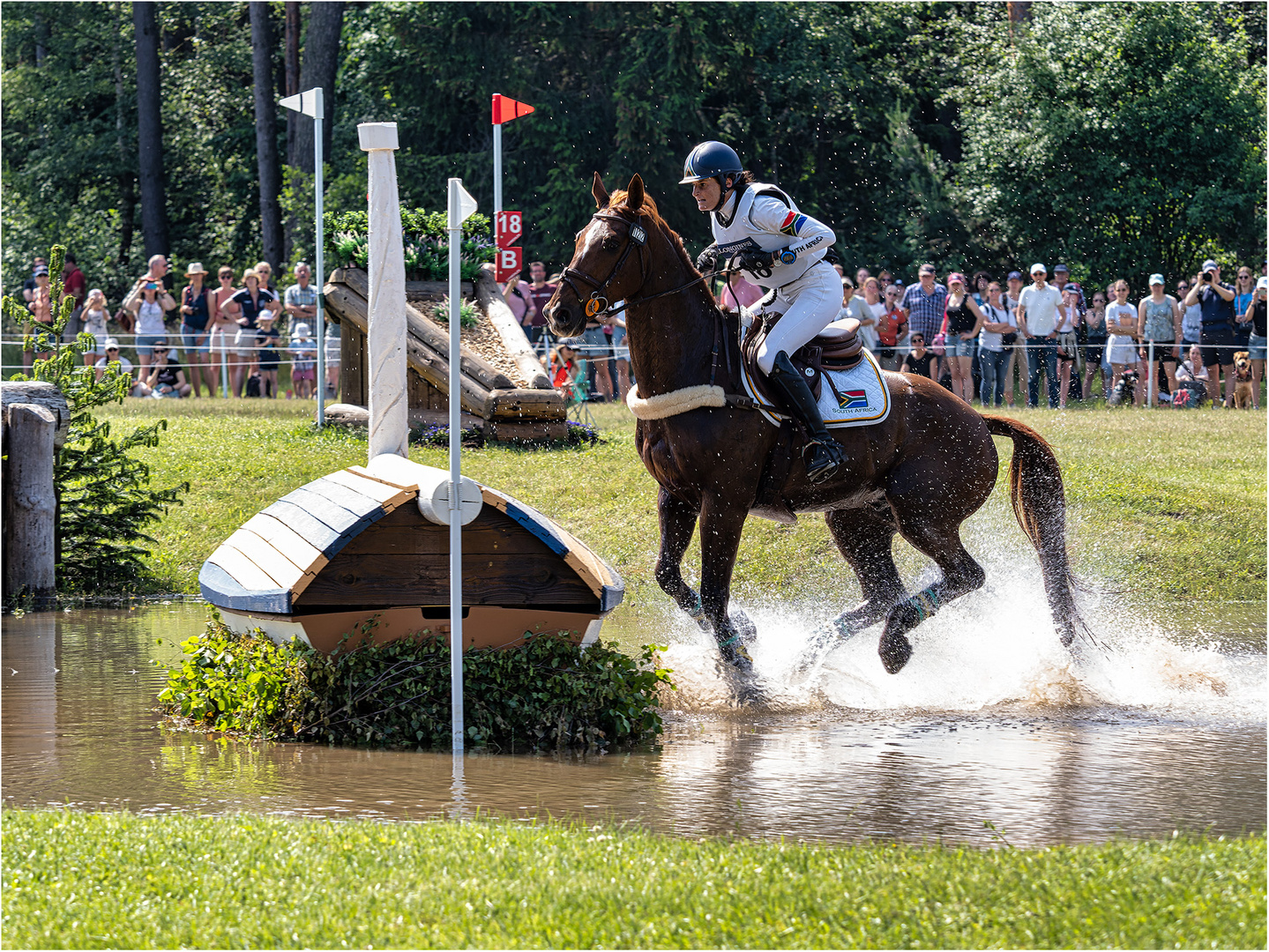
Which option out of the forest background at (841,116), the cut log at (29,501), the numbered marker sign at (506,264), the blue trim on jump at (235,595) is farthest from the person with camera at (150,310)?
the blue trim on jump at (235,595)

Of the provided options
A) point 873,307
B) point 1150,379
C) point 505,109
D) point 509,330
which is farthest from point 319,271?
point 1150,379

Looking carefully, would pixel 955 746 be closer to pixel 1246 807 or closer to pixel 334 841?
pixel 1246 807

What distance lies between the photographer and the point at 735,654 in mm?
7965

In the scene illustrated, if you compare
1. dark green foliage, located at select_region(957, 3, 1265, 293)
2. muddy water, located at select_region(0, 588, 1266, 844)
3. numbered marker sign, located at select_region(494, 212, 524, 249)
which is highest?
dark green foliage, located at select_region(957, 3, 1265, 293)

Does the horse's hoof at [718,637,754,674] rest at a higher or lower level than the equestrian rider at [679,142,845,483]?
lower

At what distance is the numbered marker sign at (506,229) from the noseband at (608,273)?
36.0 feet

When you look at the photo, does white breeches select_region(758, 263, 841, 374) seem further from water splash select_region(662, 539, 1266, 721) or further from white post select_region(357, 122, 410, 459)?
white post select_region(357, 122, 410, 459)

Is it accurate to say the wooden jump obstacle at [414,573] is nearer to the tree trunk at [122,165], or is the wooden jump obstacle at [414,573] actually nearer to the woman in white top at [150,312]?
the woman in white top at [150,312]

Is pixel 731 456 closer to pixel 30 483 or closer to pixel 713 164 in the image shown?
pixel 713 164

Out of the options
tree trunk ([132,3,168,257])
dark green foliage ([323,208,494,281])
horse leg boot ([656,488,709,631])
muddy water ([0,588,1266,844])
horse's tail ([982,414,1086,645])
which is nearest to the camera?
muddy water ([0,588,1266,844])

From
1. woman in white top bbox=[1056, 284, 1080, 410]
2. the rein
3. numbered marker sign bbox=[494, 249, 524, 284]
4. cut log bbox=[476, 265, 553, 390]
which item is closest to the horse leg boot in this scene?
the rein

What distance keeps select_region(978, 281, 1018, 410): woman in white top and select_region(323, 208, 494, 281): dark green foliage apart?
6.87 meters

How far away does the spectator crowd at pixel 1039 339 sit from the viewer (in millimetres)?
20297

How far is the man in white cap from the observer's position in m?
20.5
